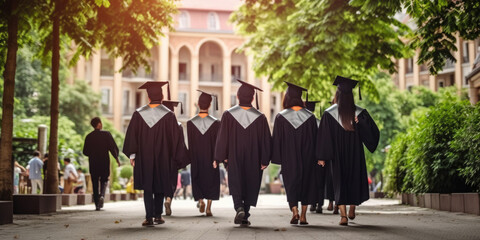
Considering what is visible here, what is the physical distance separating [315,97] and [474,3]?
36.0ft

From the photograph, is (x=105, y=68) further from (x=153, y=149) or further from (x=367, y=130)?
(x=367, y=130)

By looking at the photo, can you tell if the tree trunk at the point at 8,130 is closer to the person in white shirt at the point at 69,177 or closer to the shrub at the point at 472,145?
the shrub at the point at 472,145

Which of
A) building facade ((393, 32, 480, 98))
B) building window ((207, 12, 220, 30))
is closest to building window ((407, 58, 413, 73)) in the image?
building facade ((393, 32, 480, 98))

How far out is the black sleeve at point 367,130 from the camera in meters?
11.0

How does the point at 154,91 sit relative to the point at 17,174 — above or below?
above

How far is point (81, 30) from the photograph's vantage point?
18.4 m

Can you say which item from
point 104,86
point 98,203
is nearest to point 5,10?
point 98,203

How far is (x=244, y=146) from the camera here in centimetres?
1097

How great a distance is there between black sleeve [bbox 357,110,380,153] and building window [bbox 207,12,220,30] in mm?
59399

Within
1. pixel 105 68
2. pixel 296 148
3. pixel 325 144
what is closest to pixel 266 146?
pixel 296 148

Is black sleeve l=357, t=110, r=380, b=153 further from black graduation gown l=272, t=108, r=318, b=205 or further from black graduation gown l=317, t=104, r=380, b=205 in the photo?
black graduation gown l=272, t=108, r=318, b=205

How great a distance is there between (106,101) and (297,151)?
188 feet

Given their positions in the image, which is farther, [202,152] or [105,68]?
[105,68]

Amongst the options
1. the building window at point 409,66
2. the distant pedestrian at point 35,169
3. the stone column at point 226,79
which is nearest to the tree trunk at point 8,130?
the distant pedestrian at point 35,169
